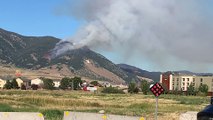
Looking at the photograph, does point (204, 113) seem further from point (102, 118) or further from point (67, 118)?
point (67, 118)

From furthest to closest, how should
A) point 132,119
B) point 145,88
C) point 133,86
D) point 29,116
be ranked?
point 133,86
point 145,88
point 29,116
point 132,119

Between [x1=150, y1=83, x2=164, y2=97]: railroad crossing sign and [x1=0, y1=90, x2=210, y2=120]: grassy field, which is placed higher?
[x1=150, y1=83, x2=164, y2=97]: railroad crossing sign

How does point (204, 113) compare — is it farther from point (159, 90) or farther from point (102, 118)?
point (159, 90)

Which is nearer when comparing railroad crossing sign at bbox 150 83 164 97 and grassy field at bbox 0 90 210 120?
railroad crossing sign at bbox 150 83 164 97

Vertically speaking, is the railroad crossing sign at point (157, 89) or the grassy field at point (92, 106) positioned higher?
the railroad crossing sign at point (157, 89)

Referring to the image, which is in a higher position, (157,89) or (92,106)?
(157,89)

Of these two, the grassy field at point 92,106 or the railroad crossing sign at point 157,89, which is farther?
the grassy field at point 92,106

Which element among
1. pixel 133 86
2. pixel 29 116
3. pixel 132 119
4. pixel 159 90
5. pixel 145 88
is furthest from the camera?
pixel 133 86

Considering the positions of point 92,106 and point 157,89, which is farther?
point 92,106

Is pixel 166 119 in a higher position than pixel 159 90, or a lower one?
lower

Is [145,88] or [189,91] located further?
[189,91]

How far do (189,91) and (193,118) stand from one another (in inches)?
6901

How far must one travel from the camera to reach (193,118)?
24.5 metres

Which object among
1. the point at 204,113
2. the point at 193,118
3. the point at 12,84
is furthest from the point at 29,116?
the point at 12,84
